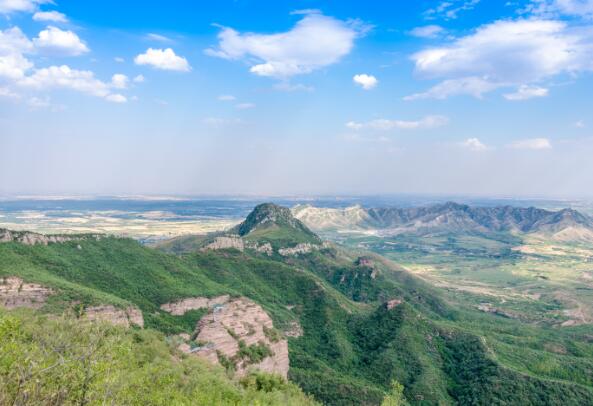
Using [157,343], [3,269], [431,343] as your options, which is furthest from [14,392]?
[431,343]

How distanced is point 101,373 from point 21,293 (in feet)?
245

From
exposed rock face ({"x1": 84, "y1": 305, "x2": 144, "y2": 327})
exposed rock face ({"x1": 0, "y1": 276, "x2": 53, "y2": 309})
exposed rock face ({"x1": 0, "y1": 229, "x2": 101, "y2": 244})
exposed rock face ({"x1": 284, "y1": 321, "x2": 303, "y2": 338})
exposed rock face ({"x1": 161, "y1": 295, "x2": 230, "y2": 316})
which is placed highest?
exposed rock face ({"x1": 0, "y1": 229, "x2": 101, "y2": 244})

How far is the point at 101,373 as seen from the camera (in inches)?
1184

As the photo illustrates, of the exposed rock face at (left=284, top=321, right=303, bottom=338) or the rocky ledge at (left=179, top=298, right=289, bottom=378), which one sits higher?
the rocky ledge at (left=179, top=298, right=289, bottom=378)

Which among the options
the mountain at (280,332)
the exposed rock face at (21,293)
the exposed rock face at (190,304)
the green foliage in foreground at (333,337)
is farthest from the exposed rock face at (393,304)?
the exposed rock face at (21,293)

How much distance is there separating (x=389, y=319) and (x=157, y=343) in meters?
83.4

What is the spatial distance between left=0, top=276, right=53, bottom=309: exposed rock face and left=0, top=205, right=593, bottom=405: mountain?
8.5 inches

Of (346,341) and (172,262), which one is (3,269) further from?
(346,341)

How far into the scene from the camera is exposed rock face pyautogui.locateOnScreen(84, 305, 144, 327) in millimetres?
89500

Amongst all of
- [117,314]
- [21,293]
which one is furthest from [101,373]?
[21,293]

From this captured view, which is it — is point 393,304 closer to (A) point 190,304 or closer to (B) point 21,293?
(A) point 190,304

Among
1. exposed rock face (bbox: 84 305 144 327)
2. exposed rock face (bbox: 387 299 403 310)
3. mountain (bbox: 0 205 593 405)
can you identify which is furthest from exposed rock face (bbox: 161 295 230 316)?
→ exposed rock face (bbox: 387 299 403 310)

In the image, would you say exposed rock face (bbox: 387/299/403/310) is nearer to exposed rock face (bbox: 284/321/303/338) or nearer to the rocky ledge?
exposed rock face (bbox: 284/321/303/338)

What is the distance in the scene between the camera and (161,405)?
42.0 meters
